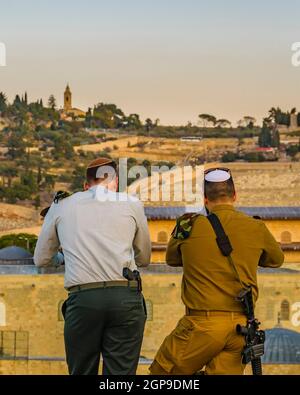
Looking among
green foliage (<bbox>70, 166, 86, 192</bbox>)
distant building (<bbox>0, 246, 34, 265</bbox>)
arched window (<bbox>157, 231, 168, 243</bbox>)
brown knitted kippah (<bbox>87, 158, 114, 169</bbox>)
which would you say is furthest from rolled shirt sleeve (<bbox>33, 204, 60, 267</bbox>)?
green foliage (<bbox>70, 166, 86, 192</bbox>)

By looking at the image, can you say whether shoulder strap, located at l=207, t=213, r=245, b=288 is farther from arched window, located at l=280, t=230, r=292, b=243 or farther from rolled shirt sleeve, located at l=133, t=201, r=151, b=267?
arched window, located at l=280, t=230, r=292, b=243

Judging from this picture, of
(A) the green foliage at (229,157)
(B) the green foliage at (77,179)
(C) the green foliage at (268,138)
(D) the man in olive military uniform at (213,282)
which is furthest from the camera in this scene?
(C) the green foliage at (268,138)

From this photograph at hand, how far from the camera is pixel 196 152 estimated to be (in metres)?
87.7

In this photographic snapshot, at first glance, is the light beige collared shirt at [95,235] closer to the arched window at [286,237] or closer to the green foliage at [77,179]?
the arched window at [286,237]

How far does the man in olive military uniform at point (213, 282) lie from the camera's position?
366 cm

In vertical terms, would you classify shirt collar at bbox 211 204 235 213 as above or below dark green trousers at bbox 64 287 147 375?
above

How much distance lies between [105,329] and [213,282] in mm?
480

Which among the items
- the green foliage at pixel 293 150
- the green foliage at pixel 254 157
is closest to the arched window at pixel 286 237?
the green foliage at pixel 254 157

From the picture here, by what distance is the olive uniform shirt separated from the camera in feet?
12.0

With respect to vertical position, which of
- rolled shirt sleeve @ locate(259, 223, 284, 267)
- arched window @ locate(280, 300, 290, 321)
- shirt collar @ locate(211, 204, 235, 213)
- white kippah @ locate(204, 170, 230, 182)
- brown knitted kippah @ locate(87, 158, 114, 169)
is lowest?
arched window @ locate(280, 300, 290, 321)

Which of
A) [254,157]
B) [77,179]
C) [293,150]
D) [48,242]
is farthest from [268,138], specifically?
[48,242]

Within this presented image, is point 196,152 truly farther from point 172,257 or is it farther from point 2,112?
point 172,257
